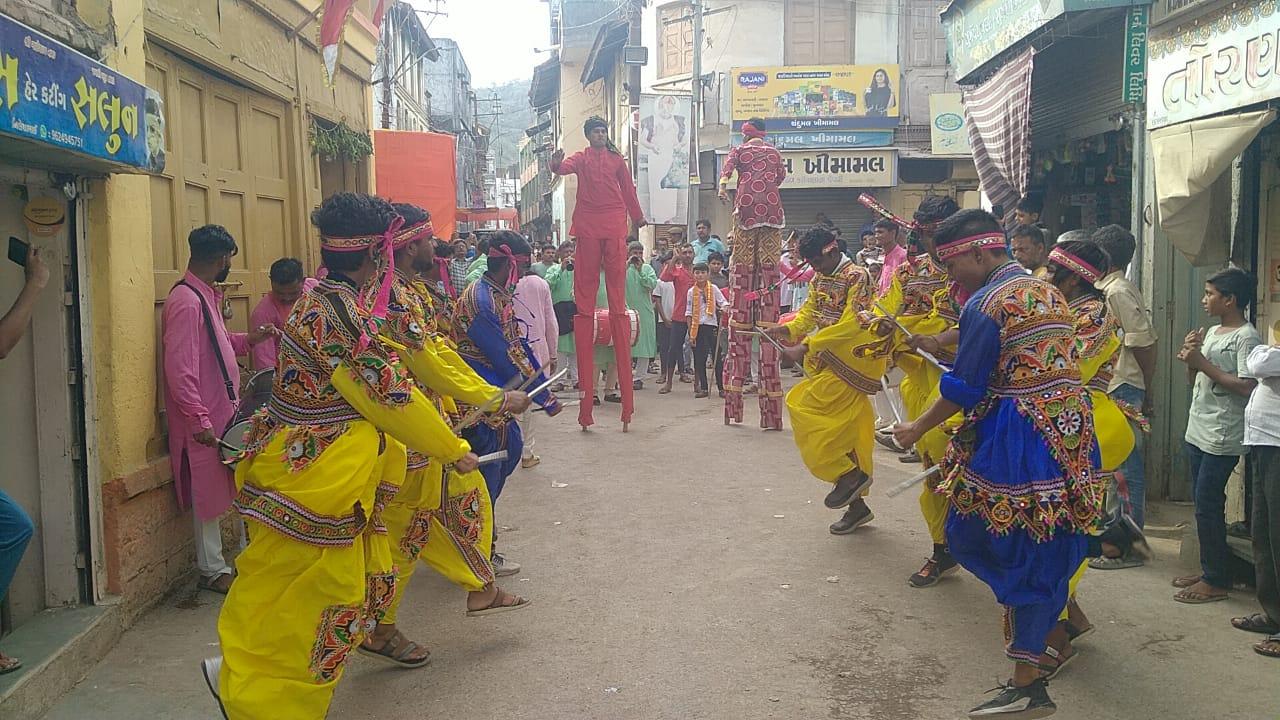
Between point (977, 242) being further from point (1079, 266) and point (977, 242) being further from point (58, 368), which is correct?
point (58, 368)

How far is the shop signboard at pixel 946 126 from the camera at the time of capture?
22688 millimetres

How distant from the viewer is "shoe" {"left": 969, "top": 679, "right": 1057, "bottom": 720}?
11.9ft

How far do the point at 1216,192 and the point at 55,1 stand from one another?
6.37m

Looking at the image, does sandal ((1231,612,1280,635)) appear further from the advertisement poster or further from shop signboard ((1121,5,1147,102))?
the advertisement poster

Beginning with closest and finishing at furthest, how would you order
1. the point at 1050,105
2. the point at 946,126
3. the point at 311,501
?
1. the point at 311,501
2. the point at 1050,105
3. the point at 946,126

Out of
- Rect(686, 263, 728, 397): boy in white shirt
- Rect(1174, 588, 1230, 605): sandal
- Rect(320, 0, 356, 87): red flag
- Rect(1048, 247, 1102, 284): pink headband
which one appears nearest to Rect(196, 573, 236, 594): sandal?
Rect(320, 0, 356, 87): red flag

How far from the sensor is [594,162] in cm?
985

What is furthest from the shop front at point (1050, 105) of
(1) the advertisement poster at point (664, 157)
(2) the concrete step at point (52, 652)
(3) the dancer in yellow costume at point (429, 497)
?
(1) the advertisement poster at point (664, 157)

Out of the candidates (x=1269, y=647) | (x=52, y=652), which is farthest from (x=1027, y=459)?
(x=52, y=652)

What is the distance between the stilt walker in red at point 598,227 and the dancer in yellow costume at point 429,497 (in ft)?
16.3

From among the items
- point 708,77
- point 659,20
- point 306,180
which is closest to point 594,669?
point 306,180

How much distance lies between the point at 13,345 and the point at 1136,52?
6886 mm

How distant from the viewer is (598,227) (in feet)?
32.7

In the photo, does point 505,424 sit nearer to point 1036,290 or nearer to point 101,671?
point 101,671
